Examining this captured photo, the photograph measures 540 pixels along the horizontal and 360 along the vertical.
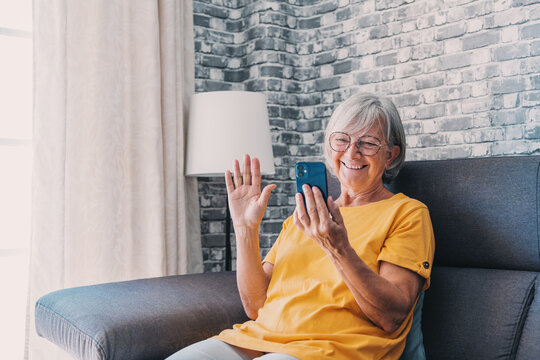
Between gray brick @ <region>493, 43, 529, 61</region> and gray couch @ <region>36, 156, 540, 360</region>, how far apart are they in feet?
2.53

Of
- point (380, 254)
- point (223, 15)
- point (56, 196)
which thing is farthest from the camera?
point (223, 15)

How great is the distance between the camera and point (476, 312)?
154 cm

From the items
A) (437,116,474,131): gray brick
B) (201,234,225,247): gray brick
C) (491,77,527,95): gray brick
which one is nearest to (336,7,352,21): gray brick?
(437,116,474,131): gray brick

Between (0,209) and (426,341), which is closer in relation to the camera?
(426,341)

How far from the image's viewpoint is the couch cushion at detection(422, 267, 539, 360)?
1477 mm

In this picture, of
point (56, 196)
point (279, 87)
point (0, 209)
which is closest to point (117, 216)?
point (56, 196)

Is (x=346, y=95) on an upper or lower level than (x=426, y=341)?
upper

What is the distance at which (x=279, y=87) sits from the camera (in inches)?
117

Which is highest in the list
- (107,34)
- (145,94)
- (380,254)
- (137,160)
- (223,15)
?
(223,15)

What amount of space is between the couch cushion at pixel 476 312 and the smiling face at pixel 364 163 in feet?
1.08

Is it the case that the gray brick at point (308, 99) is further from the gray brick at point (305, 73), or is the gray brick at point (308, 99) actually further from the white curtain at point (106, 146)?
the white curtain at point (106, 146)

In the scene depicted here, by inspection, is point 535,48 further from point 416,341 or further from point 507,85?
point 416,341

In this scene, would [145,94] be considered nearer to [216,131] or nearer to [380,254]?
[216,131]

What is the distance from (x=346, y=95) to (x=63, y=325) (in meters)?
1.70
